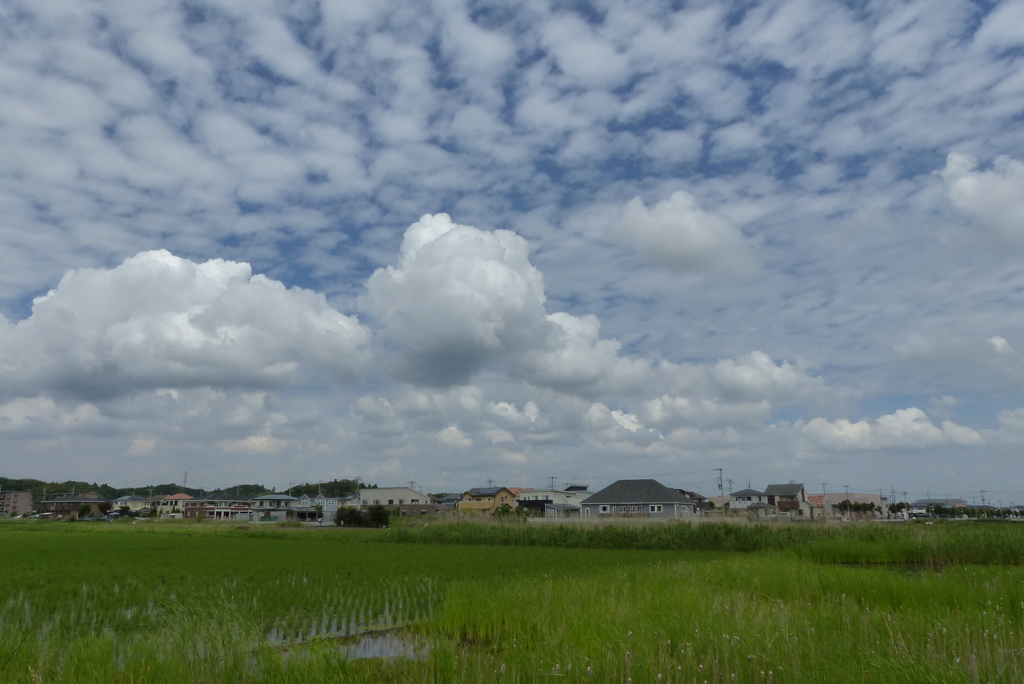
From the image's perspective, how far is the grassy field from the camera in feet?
22.1

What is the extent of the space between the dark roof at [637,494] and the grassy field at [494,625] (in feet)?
168

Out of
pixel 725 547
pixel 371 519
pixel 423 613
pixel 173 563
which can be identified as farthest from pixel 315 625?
pixel 371 519

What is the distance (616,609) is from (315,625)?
6.47 m

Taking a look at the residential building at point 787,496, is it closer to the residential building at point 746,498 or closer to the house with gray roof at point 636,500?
the residential building at point 746,498

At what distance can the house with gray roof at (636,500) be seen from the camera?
73.8 metres

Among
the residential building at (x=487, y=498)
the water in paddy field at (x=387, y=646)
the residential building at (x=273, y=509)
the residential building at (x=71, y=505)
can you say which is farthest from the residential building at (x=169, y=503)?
the water in paddy field at (x=387, y=646)

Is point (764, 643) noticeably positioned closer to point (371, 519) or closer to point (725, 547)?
point (725, 547)

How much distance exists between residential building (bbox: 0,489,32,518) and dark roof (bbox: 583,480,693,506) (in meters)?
171

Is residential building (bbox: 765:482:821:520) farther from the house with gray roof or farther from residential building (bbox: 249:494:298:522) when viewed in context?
residential building (bbox: 249:494:298:522)

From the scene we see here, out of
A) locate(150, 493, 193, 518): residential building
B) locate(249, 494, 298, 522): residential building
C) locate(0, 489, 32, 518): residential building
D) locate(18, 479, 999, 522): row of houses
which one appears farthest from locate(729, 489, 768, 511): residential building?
locate(0, 489, 32, 518): residential building

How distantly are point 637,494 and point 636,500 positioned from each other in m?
1.10

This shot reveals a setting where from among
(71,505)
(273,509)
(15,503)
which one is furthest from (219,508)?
(15,503)

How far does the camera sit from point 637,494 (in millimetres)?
76000

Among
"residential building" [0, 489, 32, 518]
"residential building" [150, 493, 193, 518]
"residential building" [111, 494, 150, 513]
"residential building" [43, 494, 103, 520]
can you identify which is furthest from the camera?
"residential building" [0, 489, 32, 518]
